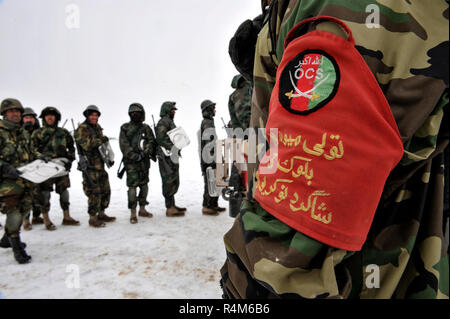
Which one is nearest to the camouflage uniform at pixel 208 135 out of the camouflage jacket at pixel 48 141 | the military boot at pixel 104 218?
the military boot at pixel 104 218

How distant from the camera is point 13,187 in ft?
10.2

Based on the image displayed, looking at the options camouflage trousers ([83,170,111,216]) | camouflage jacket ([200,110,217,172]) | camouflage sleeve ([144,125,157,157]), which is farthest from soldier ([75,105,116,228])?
camouflage jacket ([200,110,217,172])

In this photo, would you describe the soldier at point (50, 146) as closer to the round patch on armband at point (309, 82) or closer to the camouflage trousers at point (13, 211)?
the camouflage trousers at point (13, 211)

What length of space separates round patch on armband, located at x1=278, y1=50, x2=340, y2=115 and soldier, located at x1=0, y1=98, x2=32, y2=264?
373cm

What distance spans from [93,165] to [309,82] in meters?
4.83

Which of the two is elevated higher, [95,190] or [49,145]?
[49,145]

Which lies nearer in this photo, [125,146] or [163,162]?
[125,146]

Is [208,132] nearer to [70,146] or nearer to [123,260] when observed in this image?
[70,146]

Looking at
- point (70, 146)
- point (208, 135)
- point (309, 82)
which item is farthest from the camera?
point (208, 135)

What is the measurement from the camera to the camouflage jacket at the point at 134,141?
467 centimetres

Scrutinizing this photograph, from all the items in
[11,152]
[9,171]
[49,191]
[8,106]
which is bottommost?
[49,191]

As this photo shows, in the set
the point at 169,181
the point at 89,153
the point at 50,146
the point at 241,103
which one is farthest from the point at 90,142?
the point at 241,103

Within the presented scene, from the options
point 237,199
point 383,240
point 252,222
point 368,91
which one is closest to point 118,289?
point 237,199

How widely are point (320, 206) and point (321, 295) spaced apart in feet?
0.62
